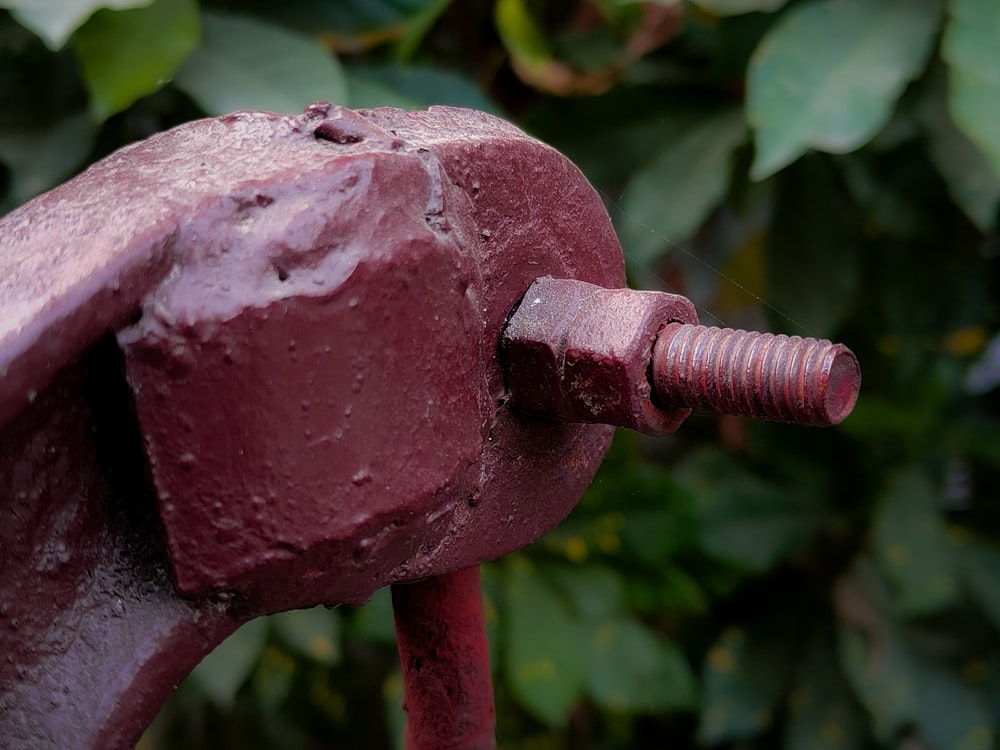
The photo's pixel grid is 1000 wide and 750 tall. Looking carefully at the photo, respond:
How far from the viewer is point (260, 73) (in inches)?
28.8

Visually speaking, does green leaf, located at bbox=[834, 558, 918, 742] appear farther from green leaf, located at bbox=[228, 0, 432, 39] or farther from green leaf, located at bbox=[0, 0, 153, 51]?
green leaf, located at bbox=[0, 0, 153, 51]

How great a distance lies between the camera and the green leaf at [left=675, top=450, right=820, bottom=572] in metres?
1.08

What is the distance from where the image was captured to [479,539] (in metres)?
0.36

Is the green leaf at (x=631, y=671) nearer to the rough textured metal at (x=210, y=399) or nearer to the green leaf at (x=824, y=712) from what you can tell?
the green leaf at (x=824, y=712)

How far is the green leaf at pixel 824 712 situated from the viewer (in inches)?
42.9

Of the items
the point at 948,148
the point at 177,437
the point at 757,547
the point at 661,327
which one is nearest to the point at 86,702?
the point at 177,437

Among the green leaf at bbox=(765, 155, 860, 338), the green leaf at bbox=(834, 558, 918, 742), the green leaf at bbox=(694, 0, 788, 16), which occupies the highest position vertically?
the green leaf at bbox=(694, 0, 788, 16)

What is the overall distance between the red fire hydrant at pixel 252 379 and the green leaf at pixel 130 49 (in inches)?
14.6

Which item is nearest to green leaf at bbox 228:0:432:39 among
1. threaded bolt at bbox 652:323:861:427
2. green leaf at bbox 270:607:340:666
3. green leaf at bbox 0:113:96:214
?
green leaf at bbox 0:113:96:214

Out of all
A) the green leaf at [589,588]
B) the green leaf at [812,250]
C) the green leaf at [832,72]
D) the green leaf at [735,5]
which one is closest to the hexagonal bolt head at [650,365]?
the green leaf at [832,72]

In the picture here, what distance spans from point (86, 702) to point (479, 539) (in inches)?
5.5

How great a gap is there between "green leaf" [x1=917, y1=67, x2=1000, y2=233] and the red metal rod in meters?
0.57

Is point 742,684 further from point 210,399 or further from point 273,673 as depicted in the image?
point 210,399

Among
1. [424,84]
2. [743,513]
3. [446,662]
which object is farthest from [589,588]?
[446,662]
